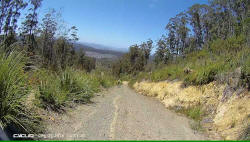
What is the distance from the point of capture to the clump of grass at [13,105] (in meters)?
3.25

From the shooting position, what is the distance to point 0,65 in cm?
348

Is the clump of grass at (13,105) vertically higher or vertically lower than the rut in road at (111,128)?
higher

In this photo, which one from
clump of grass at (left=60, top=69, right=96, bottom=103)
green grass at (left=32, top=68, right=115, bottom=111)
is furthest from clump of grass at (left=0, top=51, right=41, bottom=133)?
clump of grass at (left=60, top=69, right=96, bottom=103)

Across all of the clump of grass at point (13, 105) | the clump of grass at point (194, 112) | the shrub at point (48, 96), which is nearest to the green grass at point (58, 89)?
the shrub at point (48, 96)

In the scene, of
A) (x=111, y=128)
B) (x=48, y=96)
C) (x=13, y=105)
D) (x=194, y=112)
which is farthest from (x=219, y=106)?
(x=13, y=105)

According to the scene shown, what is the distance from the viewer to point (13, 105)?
339cm

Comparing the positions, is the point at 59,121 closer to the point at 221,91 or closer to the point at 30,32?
the point at 221,91

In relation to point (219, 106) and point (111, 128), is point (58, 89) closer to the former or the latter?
point (111, 128)

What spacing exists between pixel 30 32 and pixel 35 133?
124 ft

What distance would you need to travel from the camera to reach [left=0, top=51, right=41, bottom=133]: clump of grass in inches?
128

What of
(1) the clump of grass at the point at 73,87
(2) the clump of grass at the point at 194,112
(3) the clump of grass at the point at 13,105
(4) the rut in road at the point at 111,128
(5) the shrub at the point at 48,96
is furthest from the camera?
(1) the clump of grass at the point at 73,87

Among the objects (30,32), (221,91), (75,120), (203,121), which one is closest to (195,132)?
(203,121)

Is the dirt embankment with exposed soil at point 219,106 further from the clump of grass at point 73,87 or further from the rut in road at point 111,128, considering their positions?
the clump of grass at point 73,87

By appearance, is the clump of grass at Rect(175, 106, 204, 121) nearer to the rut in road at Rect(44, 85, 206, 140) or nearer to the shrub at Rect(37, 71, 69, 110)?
the rut in road at Rect(44, 85, 206, 140)
